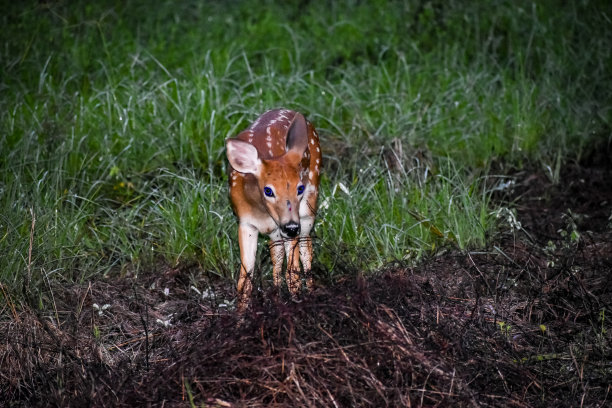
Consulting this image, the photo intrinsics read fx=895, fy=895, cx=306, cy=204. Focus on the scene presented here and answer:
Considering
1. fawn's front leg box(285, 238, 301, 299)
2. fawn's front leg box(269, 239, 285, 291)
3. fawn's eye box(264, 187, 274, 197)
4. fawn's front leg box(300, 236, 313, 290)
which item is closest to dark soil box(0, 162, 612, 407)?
fawn's front leg box(285, 238, 301, 299)

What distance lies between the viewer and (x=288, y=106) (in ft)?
22.3

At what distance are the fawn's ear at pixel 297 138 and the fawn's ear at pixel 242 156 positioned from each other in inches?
7.8

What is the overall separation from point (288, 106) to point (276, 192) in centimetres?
243

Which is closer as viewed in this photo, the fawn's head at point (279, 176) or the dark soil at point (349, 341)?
the dark soil at point (349, 341)

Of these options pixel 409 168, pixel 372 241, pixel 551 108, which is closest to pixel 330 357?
pixel 372 241

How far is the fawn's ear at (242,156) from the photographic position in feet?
14.8

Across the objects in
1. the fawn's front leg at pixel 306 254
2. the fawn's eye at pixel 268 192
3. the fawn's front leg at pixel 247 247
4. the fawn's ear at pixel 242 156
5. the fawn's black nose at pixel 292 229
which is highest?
the fawn's ear at pixel 242 156

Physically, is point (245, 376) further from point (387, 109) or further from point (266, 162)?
point (387, 109)

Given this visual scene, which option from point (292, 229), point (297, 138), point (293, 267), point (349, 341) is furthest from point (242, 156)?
point (349, 341)

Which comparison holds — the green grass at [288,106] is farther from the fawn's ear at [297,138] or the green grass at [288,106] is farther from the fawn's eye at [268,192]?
the fawn's ear at [297,138]

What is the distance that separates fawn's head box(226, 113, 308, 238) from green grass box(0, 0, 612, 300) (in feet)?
0.99

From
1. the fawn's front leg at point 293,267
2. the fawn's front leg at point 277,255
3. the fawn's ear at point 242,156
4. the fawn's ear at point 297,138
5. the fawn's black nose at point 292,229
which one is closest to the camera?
the fawn's front leg at point 293,267

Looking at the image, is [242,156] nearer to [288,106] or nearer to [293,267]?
[293,267]

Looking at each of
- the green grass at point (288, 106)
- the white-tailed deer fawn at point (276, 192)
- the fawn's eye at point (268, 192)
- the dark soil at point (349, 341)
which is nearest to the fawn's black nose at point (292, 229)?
the white-tailed deer fawn at point (276, 192)
